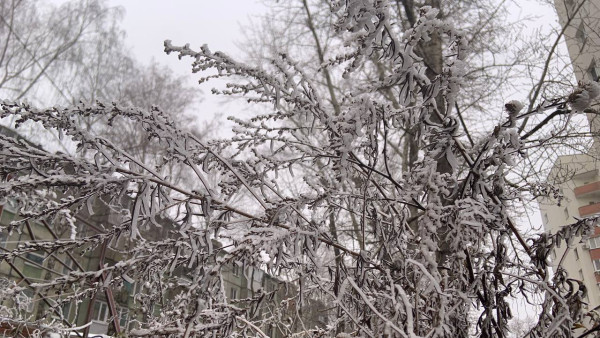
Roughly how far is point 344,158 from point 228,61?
2.07 ft

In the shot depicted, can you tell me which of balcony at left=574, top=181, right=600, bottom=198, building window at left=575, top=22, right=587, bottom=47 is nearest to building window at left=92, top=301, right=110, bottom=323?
building window at left=575, top=22, right=587, bottom=47

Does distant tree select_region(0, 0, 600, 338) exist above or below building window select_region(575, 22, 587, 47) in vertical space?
below

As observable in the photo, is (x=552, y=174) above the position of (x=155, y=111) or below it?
above

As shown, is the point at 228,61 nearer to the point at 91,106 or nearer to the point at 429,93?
the point at 91,106

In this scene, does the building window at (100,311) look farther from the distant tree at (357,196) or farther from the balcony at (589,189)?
the balcony at (589,189)

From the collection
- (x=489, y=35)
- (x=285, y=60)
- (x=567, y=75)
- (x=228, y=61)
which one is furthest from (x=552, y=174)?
(x=228, y=61)

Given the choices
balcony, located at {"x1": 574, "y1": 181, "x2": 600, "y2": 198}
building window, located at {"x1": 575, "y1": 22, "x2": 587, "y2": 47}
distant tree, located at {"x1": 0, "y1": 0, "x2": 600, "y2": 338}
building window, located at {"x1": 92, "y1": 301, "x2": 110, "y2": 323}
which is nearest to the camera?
distant tree, located at {"x1": 0, "y1": 0, "x2": 600, "y2": 338}

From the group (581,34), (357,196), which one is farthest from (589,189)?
(357,196)

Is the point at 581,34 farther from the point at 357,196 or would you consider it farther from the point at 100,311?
the point at 100,311

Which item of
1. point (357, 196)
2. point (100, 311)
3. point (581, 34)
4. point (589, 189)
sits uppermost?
point (589, 189)

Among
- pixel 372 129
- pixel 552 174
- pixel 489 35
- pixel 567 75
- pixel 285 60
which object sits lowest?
pixel 372 129

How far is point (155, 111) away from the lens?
1358 millimetres

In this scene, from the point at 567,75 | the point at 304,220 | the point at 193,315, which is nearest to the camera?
the point at 193,315

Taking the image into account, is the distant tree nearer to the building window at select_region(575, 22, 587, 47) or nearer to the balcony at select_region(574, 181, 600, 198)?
the building window at select_region(575, 22, 587, 47)
